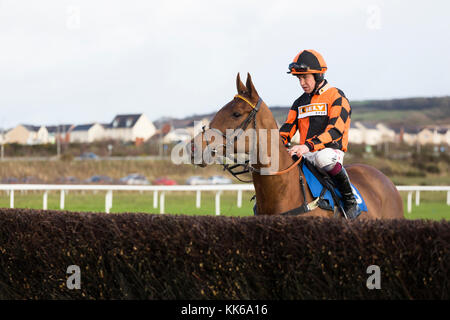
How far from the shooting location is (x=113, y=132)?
6662 cm

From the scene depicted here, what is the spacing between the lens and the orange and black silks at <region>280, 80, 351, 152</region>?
4.82 m

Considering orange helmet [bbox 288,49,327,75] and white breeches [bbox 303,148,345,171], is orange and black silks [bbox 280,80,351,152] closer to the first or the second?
white breeches [bbox 303,148,345,171]

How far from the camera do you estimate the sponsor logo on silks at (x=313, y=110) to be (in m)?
4.98

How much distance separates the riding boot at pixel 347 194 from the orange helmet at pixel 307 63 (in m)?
0.88

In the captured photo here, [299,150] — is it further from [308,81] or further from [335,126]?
[308,81]

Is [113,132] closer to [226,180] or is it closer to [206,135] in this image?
[226,180]

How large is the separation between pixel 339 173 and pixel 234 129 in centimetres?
101

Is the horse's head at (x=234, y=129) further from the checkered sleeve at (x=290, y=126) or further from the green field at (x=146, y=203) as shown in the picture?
the green field at (x=146, y=203)

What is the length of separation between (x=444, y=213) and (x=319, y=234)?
13.0 meters

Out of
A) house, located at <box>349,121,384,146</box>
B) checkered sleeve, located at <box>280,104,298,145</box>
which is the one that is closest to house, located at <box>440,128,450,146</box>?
house, located at <box>349,121,384,146</box>

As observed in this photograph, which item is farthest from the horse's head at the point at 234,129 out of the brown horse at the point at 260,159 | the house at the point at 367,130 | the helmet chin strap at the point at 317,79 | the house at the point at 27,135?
the house at the point at 367,130
